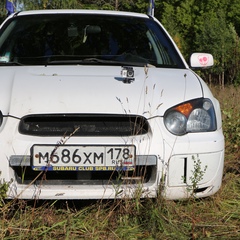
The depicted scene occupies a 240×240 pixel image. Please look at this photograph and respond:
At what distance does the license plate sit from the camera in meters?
2.99

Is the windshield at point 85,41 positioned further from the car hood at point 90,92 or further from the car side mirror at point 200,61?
the car hood at point 90,92

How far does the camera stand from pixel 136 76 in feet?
11.7

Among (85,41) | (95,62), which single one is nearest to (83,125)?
(95,62)

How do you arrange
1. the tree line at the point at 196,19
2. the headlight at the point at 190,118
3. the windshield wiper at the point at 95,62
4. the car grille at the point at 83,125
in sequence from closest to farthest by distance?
the car grille at the point at 83,125 → the headlight at the point at 190,118 → the windshield wiper at the point at 95,62 → the tree line at the point at 196,19

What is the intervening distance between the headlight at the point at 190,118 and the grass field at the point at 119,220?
449 millimetres

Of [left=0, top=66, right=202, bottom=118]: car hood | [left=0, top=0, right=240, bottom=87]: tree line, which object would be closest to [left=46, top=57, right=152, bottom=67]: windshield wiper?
[left=0, top=66, right=202, bottom=118]: car hood

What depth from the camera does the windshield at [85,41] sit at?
424 cm

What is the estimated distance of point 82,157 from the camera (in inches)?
118

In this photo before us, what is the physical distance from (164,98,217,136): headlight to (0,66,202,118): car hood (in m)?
0.05

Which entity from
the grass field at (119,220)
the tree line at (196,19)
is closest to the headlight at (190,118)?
the grass field at (119,220)

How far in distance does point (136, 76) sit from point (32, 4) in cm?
1474

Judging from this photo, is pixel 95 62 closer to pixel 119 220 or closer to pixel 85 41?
pixel 85 41

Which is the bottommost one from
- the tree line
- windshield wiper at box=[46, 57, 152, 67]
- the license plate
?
the tree line

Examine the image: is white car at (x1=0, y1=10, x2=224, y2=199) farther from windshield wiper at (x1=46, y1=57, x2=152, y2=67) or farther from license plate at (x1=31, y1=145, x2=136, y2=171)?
windshield wiper at (x1=46, y1=57, x2=152, y2=67)
